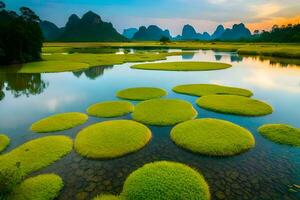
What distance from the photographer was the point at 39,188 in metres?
10.8

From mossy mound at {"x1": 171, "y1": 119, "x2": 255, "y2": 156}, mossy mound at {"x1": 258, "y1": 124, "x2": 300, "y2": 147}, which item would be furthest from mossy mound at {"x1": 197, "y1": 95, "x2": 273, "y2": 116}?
mossy mound at {"x1": 171, "y1": 119, "x2": 255, "y2": 156}

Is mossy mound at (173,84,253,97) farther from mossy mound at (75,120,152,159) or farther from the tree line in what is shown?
the tree line

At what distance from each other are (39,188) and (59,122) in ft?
31.4

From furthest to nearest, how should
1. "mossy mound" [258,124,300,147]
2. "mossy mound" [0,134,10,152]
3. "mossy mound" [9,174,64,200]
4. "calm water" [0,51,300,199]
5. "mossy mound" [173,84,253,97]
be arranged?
"mossy mound" [173,84,253,97] → "mossy mound" [258,124,300,147] → "mossy mound" [0,134,10,152] → "calm water" [0,51,300,199] → "mossy mound" [9,174,64,200]

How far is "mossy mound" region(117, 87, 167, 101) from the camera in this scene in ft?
90.1

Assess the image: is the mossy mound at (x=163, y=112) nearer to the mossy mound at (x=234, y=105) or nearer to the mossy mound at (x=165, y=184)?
the mossy mound at (x=234, y=105)

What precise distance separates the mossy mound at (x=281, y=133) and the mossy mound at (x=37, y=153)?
601 inches

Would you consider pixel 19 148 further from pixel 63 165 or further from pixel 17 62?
pixel 17 62

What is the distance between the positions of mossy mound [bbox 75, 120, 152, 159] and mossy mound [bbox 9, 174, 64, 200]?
2.88 meters

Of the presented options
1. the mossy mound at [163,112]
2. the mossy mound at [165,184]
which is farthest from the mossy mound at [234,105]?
the mossy mound at [165,184]

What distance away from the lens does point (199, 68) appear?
5178 cm

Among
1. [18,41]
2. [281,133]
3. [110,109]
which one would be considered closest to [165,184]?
[281,133]

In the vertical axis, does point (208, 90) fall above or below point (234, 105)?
above

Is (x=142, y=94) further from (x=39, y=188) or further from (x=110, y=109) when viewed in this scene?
(x=39, y=188)
